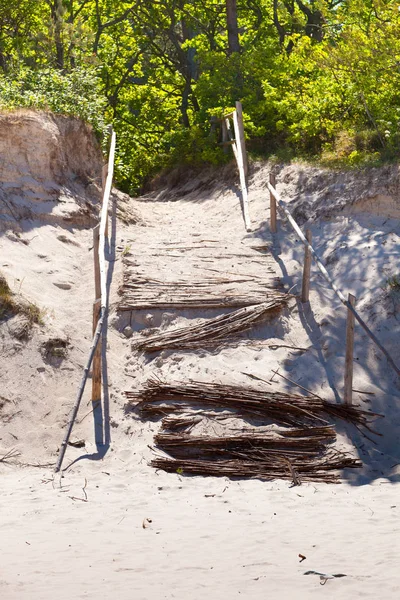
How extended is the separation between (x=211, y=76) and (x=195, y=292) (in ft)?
24.8

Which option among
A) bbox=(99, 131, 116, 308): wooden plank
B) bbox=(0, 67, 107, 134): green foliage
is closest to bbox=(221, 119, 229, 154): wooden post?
bbox=(0, 67, 107, 134): green foliage

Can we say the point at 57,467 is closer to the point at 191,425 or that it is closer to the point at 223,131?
the point at 191,425

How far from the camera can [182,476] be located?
23.0 feet

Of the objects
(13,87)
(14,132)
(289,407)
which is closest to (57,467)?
(289,407)

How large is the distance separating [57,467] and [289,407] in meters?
2.22

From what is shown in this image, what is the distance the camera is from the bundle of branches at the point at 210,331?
8883 mm

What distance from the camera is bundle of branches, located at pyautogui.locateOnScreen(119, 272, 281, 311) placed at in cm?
945

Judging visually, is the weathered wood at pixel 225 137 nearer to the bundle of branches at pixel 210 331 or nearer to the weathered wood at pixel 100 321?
A: the weathered wood at pixel 100 321

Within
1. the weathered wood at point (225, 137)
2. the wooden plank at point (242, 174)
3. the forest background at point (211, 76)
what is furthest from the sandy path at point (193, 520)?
the weathered wood at point (225, 137)

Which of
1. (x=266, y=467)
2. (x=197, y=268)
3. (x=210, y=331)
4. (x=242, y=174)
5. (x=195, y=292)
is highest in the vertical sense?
(x=242, y=174)

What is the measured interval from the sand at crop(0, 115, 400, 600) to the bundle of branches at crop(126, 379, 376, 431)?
0.18 metres

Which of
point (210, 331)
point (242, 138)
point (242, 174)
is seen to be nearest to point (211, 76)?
point (242, 138)

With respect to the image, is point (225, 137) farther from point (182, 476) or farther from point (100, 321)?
point (182, 476)

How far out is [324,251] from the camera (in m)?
10.6
